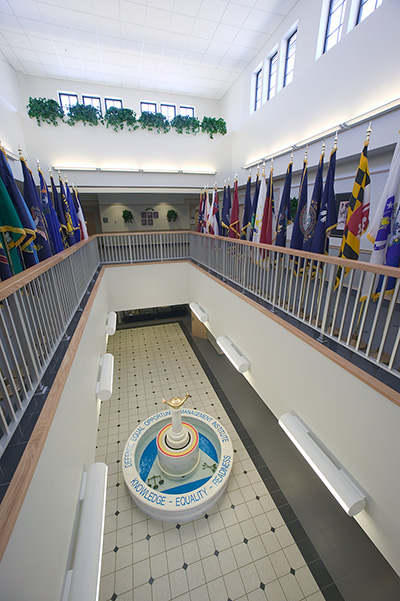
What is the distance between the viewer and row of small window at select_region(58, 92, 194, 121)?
8688 mm

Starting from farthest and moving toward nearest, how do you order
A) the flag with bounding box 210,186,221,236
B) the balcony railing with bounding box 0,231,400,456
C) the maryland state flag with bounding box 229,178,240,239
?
the flag with bounding box 210,186,221,236 → the maryland state flag with bounding box 229,178,240,239 → the balcony railing with bounding box 0,231,400,456

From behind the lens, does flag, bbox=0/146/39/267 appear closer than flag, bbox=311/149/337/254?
Yes

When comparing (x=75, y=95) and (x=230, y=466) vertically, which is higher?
(x=75, y=95)

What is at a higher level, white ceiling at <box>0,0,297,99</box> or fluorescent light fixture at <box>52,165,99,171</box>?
white ceiling at <box>0,0,297,99</box>

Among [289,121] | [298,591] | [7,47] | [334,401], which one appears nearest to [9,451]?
[334,401]

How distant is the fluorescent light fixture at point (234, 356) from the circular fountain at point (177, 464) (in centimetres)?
129

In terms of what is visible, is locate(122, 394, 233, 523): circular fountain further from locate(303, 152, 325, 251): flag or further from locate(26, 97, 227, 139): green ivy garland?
locate(26, 97, 227, 139): green ivy garland

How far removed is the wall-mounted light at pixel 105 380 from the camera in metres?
A: 3.75

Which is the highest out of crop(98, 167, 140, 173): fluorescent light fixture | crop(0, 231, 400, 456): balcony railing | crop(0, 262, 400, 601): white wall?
crop(98, 167, 140, 173): fluorescent light fixture

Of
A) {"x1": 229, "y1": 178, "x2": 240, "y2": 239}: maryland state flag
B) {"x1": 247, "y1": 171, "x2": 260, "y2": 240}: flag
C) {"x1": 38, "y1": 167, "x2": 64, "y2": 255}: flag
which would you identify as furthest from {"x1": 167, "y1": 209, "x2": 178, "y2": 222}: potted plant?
{"x1": 38, "y1": 167, "x2": 64, "y2": 255}: flag

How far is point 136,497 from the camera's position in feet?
14.2

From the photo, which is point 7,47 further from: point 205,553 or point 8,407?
point 205,553

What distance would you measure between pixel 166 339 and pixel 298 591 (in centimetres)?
762

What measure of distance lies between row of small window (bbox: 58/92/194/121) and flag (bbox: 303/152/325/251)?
26.2 feet
